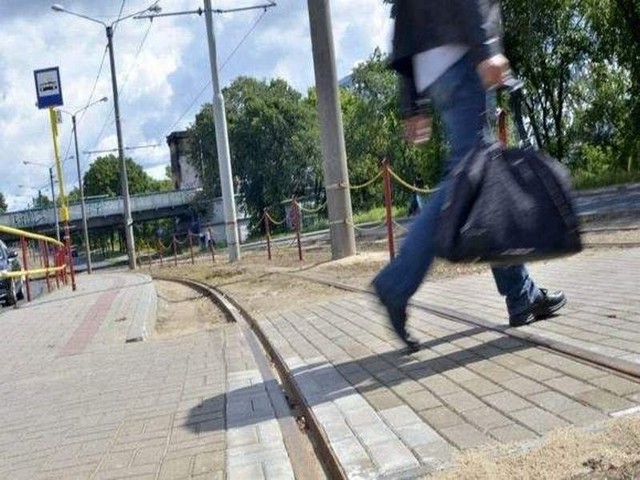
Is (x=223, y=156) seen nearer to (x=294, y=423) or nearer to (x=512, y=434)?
(x=294, y=423)

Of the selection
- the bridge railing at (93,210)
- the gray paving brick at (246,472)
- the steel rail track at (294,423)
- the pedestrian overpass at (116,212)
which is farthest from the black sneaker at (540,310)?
the bridge railing at (93,210)

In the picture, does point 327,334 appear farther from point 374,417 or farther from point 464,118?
point 464,118

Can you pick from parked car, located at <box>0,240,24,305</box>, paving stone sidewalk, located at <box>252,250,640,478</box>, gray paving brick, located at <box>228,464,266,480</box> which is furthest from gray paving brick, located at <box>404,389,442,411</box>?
parked car, located at <box>0,240,24,305</box>

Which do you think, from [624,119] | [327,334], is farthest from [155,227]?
[327,334]

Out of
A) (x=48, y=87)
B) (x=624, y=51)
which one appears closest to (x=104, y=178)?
(x=624, y=51)

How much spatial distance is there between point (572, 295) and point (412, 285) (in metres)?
2.78

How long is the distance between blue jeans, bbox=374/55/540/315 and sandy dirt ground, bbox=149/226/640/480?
2.40 feet

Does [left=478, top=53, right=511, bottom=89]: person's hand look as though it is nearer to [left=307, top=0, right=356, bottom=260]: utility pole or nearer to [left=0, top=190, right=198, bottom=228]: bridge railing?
[left=307, top=0, right=356, bottom=260]: utility pole

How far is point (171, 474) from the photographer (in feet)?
10.8

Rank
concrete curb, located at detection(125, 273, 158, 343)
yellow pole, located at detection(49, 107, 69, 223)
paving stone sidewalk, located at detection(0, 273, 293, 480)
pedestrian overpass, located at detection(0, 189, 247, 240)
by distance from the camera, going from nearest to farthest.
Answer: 1. paving stone sidewalk, located at detection(0, 273, 293, 480)
2. concrete curb, located at detection(125, 273, 158, 343)
3. yellow pole, located at detection(49, 107, 69, 223)
4. pedestrian overpass, located at detection(0, 189, 247, 240)

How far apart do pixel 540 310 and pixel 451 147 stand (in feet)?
5.52

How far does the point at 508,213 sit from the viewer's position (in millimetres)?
2781

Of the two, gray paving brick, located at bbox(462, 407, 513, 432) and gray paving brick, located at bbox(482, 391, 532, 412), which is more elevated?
gray paving brick, located at bbox(482, 391, 532, 412)

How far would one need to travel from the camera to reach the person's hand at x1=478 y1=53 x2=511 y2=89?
3027mm
